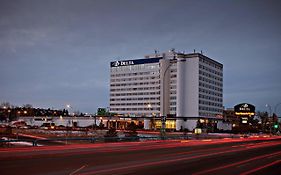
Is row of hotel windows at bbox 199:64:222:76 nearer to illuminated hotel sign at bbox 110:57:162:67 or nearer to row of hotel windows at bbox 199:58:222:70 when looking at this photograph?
row of hotel windows at bbox 199:58:222:70

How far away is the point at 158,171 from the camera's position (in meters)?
16.9

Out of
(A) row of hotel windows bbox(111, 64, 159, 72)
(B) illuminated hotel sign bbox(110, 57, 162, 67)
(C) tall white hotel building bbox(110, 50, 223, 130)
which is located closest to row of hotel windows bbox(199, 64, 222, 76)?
(C) tall white hotel building bbox(110, 50, 223, 130)

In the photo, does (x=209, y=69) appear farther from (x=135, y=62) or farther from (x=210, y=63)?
(x=135, y=62)

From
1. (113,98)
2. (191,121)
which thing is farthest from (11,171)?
(113,98)

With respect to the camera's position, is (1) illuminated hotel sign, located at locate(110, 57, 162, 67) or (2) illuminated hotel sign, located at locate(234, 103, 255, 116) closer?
(2) illuminated hotel sign, located at locate(234, 103, 255, 116)

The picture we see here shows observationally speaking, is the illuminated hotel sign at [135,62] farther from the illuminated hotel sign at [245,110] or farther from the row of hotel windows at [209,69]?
the illuminated hotel sign at [245,110]

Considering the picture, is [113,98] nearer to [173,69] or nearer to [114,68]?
[114,68]

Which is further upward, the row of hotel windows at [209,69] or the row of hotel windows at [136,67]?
the row of hotel windows at [136,67]

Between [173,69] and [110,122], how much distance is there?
39073 millimetres

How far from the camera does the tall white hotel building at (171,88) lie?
154 m

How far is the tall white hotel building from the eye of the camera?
154000 mm


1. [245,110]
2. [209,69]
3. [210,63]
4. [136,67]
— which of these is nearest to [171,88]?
[209,69]

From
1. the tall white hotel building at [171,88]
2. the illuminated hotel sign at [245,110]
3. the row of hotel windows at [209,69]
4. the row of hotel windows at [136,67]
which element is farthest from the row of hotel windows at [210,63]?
the illuminated hotel sign at [245,110]

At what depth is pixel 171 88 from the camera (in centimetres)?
16138
